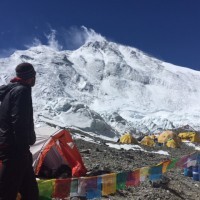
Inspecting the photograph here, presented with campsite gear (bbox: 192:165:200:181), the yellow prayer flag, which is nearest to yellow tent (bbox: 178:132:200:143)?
campsite gear (bbox: 192:165:200:181)

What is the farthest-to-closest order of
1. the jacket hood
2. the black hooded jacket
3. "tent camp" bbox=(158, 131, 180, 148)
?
"tent camp" bbox=(158, 131, 180, 148) → the jacket hood → the black hooded jacket

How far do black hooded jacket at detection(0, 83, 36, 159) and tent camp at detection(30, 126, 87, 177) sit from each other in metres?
5.62

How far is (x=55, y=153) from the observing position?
35.0 ft

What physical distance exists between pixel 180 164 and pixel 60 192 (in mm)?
6404

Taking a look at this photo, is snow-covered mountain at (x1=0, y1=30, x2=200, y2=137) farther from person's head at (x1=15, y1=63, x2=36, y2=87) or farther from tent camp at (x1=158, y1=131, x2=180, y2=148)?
person's head at (x1=15, y1=63, x2=36, y2=87)

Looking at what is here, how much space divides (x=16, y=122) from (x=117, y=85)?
6283 inches

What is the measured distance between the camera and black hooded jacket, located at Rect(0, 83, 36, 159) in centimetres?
444

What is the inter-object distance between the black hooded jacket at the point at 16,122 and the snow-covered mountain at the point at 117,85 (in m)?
87.1

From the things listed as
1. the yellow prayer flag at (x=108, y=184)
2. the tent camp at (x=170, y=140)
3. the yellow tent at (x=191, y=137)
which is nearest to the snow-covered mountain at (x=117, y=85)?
the yellow tent at (x=191, y=137)

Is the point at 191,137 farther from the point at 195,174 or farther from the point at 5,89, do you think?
the point at 5,89

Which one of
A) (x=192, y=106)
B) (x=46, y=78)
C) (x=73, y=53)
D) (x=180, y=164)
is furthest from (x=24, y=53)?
(x=180, y=164)

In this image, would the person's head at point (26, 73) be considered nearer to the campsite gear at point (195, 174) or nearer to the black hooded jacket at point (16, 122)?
the black hooded jacket at point (16, 122)

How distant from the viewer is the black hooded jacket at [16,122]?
4.44m

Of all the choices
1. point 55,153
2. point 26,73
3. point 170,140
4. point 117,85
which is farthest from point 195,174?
point 117,85
